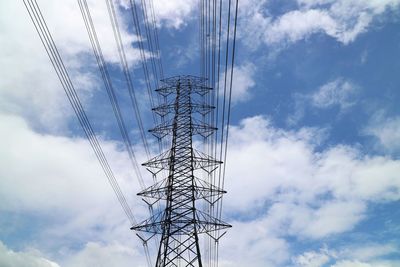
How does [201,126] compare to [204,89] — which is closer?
[201,126]

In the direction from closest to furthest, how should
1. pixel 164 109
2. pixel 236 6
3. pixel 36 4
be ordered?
pixel 236 6 → pixel 36 4 → pixel 164 109

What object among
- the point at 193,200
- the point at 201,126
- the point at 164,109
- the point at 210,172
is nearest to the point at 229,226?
the point at 193,200

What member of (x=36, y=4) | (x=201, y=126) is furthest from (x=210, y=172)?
(x=36, y=4)

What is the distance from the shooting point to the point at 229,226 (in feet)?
66.4

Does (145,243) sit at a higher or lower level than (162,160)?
lower

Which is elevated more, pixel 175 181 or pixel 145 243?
pixel 175 181

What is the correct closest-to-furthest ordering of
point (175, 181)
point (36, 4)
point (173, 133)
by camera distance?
point (36, 4) → point (175, 181) → point (173, 133)

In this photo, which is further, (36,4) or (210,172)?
(210,172)

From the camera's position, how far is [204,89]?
28.3m

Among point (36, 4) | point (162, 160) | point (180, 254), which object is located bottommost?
point (180, 254)

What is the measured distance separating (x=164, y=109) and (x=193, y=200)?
8437 millimetres

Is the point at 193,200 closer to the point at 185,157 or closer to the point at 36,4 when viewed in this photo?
the point at 185,157

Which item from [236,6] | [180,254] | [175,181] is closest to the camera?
[236,6]

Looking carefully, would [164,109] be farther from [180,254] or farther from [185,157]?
[180,254]
